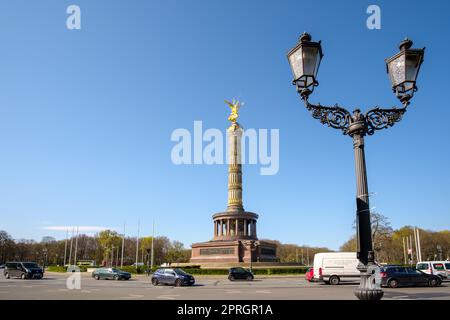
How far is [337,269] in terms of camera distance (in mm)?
27891

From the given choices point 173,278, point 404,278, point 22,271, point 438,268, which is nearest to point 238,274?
point 173,278

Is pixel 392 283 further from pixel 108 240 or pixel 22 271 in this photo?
pixel 108 240

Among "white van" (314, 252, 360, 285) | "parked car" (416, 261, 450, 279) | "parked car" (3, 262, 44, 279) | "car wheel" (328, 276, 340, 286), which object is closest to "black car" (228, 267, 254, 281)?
"white van" (314, 252, 360, 285)

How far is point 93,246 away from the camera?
5340 inches

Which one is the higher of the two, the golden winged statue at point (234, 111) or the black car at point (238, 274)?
the golden winged statue at point (234, 111)

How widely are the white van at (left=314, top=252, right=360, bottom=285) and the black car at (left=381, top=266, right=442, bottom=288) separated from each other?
4309 mm

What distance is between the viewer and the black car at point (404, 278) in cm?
2309

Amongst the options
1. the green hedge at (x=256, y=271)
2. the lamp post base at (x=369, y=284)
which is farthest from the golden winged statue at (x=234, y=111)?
the lamp post base at (x=369, y=284)

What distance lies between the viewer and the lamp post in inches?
285

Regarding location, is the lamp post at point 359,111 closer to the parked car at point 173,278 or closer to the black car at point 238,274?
the parked car at point 173,278

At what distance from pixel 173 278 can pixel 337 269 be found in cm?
1320

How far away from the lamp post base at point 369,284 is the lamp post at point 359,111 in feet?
0.06

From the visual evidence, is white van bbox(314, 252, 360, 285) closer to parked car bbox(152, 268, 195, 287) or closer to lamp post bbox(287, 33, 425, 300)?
parked car bbox(152, 268, 195, 287)
